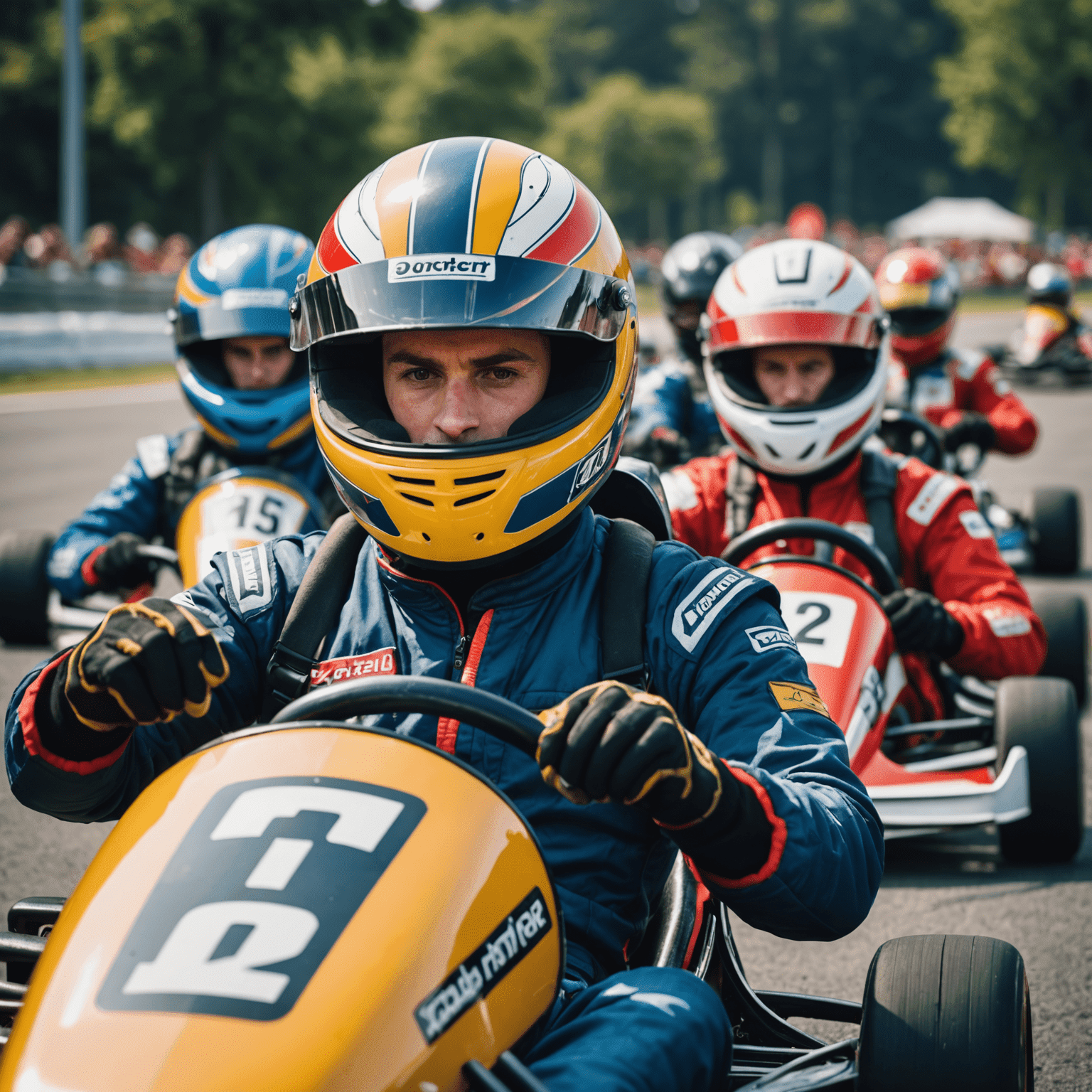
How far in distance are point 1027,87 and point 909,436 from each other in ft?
163

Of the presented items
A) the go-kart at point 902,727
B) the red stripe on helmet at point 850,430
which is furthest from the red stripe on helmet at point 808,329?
the go-kart at point 902,727

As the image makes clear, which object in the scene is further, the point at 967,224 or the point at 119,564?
the point at 967,224

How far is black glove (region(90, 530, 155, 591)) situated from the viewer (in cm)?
463

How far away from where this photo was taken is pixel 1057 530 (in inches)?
285

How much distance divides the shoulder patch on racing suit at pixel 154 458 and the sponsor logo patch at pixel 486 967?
3630 millimetres

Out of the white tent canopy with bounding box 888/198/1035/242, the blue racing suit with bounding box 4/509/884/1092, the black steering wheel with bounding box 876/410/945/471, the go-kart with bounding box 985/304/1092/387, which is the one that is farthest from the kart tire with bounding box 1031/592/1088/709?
the white tent canopy with bounding box 888/198/1035/242

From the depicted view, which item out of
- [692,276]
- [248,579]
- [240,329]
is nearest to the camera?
[248,579]

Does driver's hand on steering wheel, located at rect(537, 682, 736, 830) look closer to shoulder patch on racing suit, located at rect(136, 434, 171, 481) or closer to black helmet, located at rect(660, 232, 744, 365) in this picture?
shoulder patch on racing suit, located at rect(136, 434, 171, 481)

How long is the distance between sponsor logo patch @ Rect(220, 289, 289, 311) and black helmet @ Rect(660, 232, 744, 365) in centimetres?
256

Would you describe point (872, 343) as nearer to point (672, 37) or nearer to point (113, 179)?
point (113, 179)

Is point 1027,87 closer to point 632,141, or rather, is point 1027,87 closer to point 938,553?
point 632,141

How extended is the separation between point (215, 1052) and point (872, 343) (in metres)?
3.22

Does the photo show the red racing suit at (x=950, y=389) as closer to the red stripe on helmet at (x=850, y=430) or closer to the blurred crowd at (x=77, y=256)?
the red stripe on helmet at (x=850, y=430)

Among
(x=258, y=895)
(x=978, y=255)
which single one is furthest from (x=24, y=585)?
(x=978, y=255)
